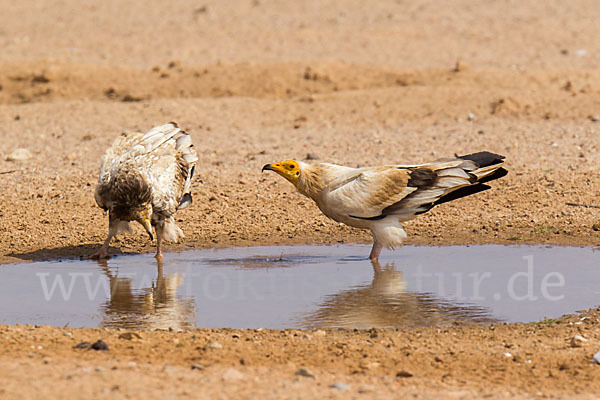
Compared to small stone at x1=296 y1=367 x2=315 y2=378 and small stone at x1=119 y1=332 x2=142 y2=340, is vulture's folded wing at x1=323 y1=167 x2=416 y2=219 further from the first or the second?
small stone at x1=296 y1=367 x2=315 y2=378

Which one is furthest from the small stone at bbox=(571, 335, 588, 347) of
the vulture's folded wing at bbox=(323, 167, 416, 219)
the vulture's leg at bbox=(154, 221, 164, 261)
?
the vulture's leg at bbox=(154, 221, 164, 261)

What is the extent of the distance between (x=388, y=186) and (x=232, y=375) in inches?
163

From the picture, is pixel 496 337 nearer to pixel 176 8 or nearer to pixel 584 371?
pixel 584 371

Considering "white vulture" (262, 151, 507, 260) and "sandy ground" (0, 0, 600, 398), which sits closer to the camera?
"sandy ground" (0, 0, 600, 398)

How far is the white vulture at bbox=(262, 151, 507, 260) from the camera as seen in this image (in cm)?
933

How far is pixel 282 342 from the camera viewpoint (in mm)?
6496

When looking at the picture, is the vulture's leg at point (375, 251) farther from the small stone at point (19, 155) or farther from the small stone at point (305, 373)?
the small stone at point (19, 155)

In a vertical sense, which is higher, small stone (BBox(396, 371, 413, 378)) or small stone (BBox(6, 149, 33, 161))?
small stone (BBox(6, 149, 33, 161))

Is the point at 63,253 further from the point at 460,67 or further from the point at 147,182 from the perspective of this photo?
the point at 460,67

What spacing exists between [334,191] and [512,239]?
227 cm

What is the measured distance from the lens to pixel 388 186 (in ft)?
30.7

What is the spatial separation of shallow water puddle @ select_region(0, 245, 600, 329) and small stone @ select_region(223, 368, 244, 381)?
1586 millimetres

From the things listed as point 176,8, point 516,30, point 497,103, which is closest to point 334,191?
point 497,103

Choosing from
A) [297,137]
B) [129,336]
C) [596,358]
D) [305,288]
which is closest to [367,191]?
[305,288]
